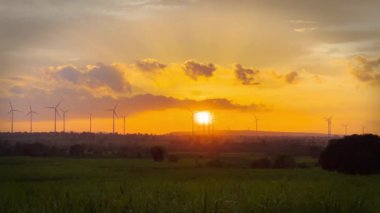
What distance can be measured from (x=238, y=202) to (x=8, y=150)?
115m

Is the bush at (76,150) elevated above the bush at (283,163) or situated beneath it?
elevated above

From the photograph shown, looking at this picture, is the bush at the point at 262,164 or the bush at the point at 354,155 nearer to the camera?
the bush at the point at 354,155

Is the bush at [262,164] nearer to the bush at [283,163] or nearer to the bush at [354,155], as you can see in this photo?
the bush at [283,163]

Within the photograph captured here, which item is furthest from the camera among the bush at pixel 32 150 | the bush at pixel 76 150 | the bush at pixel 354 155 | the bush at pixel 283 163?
the bush at pixel 76 150

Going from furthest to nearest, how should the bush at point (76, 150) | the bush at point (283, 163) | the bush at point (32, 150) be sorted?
the bush at point (76, 150) → the bush at point (32, 150) → the bush at point (283, 163)

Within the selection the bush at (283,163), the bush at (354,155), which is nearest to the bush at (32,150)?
the bush at (283,163)

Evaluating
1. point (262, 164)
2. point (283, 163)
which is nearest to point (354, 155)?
point (283, 163)

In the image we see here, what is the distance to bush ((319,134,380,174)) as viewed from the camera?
237ft

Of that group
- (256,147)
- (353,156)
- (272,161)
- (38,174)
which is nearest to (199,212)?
(38,174)

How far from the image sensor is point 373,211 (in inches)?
740

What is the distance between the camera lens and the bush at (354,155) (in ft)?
237

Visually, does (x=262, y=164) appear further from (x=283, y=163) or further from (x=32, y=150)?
(x=32, y=150)

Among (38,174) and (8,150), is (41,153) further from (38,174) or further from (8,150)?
(38,174)

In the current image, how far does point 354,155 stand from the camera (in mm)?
74000
